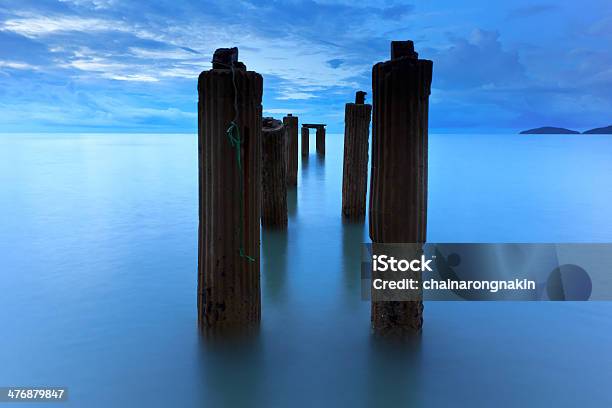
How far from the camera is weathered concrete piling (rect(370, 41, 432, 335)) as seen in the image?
10.8 feet

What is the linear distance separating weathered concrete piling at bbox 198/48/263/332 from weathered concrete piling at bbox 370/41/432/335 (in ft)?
2.62

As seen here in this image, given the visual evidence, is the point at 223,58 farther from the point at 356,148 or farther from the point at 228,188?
the point at 356,148

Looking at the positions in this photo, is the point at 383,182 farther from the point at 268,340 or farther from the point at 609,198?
the point at 609,198

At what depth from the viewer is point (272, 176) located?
7.11 meters

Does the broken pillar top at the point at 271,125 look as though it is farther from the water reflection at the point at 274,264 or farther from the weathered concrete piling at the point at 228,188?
the weathered concrete piling at the point at 228,188

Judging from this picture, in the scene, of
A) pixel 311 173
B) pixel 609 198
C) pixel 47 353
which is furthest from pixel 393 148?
pixel 311 173

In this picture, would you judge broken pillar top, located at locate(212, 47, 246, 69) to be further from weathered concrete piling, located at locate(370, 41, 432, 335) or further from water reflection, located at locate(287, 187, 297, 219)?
water reflection, located at locate(287, 187, 297, 219)

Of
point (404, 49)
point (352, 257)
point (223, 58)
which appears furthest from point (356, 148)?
point (223, 58)

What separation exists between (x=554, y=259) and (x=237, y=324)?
4.33m

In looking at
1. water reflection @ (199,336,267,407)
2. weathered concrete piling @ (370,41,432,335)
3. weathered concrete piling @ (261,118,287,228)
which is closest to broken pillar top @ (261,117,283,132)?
weathered concrete piling @ (261,118,287,228)

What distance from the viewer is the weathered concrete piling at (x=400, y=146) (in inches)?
130

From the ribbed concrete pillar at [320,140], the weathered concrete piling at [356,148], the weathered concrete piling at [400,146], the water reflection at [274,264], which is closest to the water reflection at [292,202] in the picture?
the weathered concrete piling at [356,148]

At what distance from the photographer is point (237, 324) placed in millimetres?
3602

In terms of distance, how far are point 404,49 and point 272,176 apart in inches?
156
